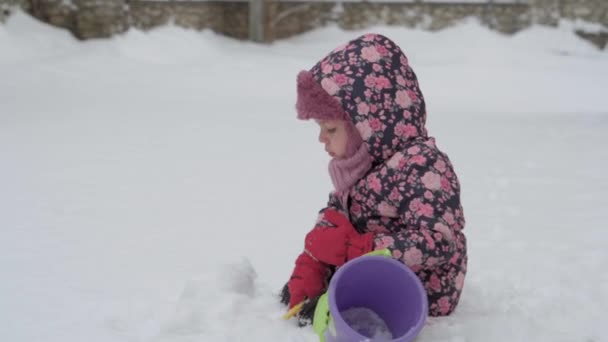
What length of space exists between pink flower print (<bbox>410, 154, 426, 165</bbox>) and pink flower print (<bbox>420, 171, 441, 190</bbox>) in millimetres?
39

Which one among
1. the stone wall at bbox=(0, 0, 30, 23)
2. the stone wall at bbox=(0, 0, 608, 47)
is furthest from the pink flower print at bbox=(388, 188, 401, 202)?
the stone wall at bbox=(0, 0, 608, 47)

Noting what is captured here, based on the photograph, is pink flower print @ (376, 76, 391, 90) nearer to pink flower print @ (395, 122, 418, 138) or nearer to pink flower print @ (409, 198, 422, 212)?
pink flower print @ (395, 122, 418, 138)

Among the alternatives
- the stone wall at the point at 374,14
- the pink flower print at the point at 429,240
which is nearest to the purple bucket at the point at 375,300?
the pink flower print at the point at 429,240

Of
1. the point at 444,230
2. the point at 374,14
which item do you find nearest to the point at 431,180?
the point at 444,230

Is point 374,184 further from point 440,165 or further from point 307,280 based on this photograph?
point 307,280

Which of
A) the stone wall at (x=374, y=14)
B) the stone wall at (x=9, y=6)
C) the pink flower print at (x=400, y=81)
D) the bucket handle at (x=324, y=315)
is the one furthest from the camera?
the stone wall at (x=374, y=14)

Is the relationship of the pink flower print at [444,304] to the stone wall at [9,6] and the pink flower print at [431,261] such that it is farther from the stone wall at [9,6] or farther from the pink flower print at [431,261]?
the stone wall at [9,6]

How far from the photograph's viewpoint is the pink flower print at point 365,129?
181cm

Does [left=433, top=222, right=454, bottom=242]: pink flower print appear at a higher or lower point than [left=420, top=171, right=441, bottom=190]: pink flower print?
lower

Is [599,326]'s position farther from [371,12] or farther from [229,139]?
[371,12]

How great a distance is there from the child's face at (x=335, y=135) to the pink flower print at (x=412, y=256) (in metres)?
0.42

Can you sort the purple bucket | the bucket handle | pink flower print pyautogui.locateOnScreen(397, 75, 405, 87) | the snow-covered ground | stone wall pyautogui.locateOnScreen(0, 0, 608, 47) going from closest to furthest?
the purple bucket < the bucket handle < pink flower print pyautogui.locateOnScreen(397, 75, 405, 87) < the snow-covered ground < stone wall pyautogui.locateOnScreen(0, 0, 608, 47)

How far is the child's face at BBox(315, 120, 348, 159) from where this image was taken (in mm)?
1840

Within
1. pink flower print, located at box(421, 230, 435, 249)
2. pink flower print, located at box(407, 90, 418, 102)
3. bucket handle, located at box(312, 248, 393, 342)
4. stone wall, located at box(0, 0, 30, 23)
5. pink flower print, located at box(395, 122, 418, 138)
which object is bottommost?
stone wall, located at box(0, 0, 30, 23)
